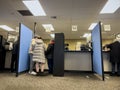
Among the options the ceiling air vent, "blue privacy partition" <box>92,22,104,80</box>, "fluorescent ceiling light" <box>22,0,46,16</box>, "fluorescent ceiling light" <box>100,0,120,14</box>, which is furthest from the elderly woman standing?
"fluorescent ceiling light" <box>100,0,120,14</box>

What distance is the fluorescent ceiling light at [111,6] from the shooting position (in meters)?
5.21

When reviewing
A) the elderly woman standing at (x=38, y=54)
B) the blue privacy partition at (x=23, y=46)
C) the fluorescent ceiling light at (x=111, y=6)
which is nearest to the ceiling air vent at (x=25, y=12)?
the blue privacy partition at (x=23, y=46)

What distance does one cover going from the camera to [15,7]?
5.85 meters

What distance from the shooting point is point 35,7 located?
19.1ft

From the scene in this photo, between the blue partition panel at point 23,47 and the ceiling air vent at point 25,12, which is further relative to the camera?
the ceiling air vent at point 25,12

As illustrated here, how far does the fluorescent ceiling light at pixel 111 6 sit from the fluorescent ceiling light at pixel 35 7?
2758mm

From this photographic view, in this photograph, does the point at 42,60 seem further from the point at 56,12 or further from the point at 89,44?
the point at 56,12

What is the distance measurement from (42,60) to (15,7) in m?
2.79

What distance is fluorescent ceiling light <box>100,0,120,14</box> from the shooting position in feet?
17.1

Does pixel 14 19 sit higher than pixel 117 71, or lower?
higher

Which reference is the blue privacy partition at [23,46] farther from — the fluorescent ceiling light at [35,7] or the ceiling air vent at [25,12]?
the ceiling air vent at [25,12]

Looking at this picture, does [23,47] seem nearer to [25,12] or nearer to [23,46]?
[23,46]

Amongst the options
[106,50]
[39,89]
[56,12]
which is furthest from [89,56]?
[39,89]

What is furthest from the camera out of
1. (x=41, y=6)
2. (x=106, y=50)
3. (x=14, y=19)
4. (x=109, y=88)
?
(x=14, y=19)
